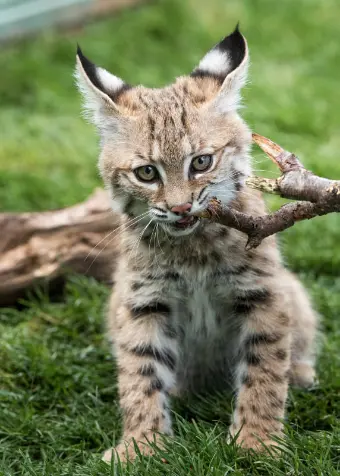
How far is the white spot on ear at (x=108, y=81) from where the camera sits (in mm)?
4285

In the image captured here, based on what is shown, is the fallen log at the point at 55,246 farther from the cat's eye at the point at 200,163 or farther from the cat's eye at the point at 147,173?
the cat's eye at the point at 200,163

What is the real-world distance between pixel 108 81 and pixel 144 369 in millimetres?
1401

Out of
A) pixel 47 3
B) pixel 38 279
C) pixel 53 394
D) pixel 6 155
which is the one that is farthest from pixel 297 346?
pixel 47 3

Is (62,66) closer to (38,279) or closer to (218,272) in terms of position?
(38,279)

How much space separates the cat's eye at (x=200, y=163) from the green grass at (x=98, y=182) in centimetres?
115

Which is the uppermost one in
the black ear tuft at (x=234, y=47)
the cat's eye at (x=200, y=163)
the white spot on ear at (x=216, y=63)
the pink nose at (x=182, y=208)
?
the black ear tuft at (x=234, y=47)

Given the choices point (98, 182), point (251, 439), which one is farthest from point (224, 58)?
point (98, 182)

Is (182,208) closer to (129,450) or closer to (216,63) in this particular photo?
(216,63)

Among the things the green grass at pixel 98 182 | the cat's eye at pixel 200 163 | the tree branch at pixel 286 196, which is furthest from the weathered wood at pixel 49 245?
the tree branch at pixel 286 196

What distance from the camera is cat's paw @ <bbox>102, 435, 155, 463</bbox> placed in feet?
13.1

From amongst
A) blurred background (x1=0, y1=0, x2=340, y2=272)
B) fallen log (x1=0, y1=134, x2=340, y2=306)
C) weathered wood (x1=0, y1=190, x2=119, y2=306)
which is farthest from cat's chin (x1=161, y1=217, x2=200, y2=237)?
blurred background (x1=0, y1=0, x2=340, y2=272)

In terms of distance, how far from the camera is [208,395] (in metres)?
4.69

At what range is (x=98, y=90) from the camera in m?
4.16

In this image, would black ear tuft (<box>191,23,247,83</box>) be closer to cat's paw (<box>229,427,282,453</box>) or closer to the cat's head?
the cat's head
